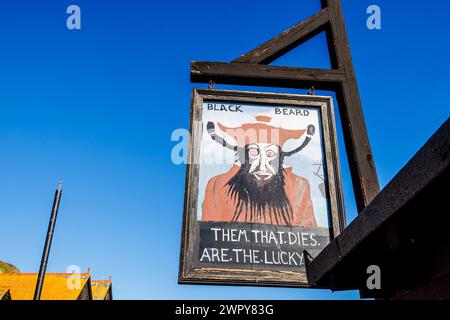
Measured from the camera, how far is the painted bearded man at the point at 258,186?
279 centimetres

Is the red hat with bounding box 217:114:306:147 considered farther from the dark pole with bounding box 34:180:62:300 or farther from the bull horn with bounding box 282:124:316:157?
the dark pole with bounding box 34:180:62:300

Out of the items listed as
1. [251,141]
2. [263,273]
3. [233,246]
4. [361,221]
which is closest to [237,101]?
[251,141]

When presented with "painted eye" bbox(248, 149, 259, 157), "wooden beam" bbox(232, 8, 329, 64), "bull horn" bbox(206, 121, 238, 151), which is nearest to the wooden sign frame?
"wooden beam" bbox(232, 8, 329, 64)

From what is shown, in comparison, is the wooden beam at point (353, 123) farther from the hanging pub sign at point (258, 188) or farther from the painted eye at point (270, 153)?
the painted eye at point (270, 153)

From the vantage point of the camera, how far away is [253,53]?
134 inches

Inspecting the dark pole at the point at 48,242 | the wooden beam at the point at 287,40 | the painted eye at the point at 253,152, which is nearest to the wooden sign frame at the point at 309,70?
the wooden beam at the point at 287,40

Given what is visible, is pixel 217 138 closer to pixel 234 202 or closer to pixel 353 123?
pixel 234 202

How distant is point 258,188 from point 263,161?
0.77ft

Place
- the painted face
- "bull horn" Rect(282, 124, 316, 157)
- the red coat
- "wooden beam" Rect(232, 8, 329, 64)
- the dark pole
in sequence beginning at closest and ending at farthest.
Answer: the red coat → the painted face → "bull horn" Rect(282, 124, 316, 157) → "wooden beam" Rect(232, 8, 329, 64) → the dark pole

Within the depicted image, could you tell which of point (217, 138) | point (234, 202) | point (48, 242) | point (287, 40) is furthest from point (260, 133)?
point (48, 242)

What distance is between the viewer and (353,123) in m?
2.99

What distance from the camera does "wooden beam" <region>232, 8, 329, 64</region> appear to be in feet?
11.1

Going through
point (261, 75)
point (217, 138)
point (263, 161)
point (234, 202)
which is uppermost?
point (261, 75)

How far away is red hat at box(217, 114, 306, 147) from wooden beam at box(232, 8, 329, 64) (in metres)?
0.64
